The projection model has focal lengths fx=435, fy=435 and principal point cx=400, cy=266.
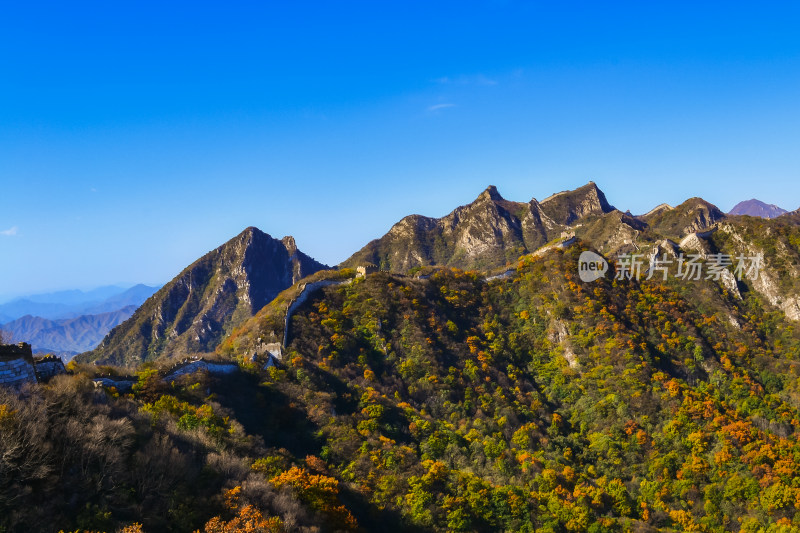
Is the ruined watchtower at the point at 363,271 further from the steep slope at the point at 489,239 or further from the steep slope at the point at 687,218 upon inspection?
the steep slope at the point at 687,218

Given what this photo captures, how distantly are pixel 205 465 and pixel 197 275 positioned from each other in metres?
187

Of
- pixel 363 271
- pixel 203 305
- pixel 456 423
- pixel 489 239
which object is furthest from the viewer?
pixel 489 239

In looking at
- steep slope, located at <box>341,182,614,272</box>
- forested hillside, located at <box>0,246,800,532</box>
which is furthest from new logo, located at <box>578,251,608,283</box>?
steep slope, located at <box>341,182,614,272</box>

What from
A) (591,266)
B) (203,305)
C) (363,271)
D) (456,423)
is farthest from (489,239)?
(456,423)

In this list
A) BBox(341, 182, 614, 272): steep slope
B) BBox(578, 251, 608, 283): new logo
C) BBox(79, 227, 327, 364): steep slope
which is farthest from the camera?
BBox(341, 182, 614, 272): steep slope

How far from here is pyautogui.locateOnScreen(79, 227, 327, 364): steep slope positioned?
529 feet

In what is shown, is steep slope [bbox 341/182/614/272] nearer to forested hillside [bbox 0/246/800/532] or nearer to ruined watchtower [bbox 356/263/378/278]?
forested hillside [bbox 0/246/800/532]

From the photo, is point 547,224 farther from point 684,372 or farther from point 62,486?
point 62,486

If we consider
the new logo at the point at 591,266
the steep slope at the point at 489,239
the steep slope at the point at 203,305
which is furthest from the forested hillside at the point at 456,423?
the steep slope at the point at 203,305

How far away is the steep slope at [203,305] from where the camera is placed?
529 feet

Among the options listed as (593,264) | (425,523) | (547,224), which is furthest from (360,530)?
(547,224)

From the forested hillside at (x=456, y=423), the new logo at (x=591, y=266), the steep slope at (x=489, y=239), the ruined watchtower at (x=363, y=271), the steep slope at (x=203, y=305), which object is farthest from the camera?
the steep slope at (x=489, y=239)

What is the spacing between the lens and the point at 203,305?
589 ft

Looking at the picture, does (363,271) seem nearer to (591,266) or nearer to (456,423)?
(456,423)
